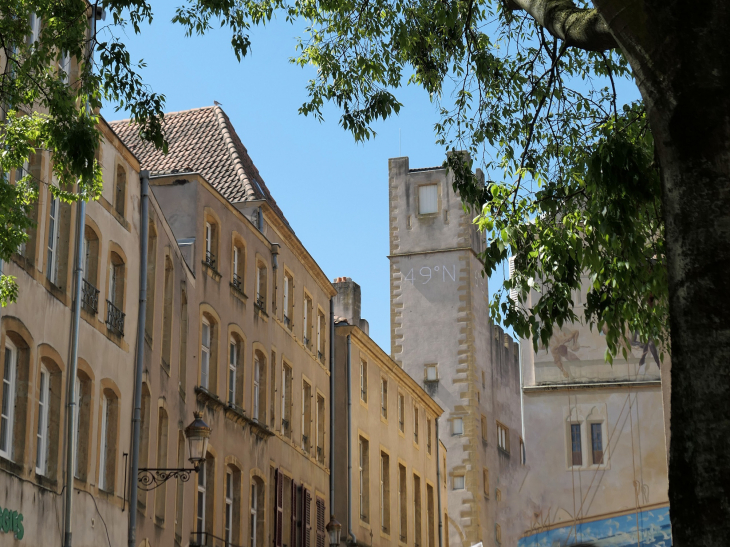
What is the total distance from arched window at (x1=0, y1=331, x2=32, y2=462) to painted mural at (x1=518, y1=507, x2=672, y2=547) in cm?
4422

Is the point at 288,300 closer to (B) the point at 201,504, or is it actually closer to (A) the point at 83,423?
(B) the point at 201,504

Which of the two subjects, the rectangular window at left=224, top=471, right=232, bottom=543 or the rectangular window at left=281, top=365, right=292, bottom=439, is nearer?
the rectangular window at left=224, top=471, right=232, bottom=543

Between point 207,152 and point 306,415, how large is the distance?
8.09 m

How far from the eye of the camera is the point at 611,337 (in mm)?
10789

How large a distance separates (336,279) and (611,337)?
38.5 m

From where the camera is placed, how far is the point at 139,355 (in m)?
21.6

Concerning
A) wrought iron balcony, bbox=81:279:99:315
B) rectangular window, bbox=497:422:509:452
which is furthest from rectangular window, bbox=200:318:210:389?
rectangular window, bbox=497:422:509:452

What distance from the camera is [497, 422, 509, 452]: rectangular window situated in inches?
2554

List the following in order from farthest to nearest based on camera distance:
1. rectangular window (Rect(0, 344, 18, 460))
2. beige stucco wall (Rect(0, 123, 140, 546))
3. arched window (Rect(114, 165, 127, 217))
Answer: arched window (Rect(114, 165, 127, 217)) → beige stucco wall (Rect(0, 123, 140, 546)) → rectangular window (Rect(0, 344, 18, 460))

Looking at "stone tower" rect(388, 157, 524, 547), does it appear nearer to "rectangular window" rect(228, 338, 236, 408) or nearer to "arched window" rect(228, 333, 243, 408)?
"arched window" rect(228, 333, 243, 408)

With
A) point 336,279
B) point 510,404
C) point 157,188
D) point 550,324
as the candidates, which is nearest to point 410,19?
point 550,324

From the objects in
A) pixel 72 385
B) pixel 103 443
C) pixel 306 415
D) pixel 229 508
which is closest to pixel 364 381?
pixel 306 415

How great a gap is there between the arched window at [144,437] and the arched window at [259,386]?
319 inches

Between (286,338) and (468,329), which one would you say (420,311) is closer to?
(468,329)
